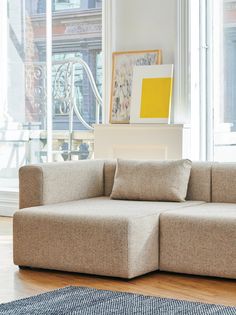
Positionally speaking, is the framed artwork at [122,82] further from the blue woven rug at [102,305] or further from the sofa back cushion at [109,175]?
the blue woven rug at [102,305]

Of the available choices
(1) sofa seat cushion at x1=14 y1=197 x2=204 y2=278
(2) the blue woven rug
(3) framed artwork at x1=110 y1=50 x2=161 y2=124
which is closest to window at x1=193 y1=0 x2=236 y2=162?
(3) framed artwork at x1=110 y1=50 x2=161 y2=124

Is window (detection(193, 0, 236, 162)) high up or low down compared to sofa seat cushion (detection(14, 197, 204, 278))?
up

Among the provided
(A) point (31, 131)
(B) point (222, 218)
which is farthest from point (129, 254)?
(A) point (31, 131)

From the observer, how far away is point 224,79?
6.38 meters

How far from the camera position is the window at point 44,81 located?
23.7 ft

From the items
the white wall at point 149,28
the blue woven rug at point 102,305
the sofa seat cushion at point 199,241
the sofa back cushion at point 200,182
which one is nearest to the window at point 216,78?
the white wall at point 149,28

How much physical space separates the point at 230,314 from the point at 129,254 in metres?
0.95

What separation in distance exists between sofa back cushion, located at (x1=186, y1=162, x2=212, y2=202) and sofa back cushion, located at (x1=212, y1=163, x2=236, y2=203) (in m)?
0.03

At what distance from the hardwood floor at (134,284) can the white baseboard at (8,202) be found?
2611mm

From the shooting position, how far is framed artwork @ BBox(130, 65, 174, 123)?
626cm

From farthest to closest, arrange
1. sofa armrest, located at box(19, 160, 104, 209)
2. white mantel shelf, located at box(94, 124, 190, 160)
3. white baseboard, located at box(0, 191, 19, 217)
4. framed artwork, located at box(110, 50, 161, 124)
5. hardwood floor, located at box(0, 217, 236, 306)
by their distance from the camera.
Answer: white baseboard, located at box(0, 191, 19, 217) → framed artwork, located at box(110, 50, 161, 124) → white mantel shelf, located at box(94, 124, 190, 160) → sofa armrest, located at box(19, 160, 104, 209) → hardwood floor, located at box(0, 217, 236, 306)

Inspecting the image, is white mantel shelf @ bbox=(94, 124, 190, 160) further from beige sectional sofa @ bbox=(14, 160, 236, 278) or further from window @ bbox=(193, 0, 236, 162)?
beige sectional sofa @ bbox=(14, 160, 236, 278)

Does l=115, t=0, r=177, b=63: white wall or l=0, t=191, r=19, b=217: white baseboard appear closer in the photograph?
l=115, t=0, r=177, b=63: white wall

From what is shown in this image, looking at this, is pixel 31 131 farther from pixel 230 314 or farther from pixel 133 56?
pixel 230 314
